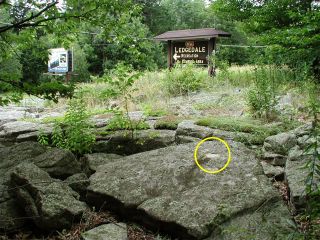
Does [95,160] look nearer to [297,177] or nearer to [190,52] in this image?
[297,177]

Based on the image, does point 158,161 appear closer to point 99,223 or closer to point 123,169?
point 123,169

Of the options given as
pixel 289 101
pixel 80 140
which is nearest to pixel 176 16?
pixel 289 101

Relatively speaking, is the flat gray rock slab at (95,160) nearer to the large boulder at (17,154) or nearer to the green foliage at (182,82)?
the large boulder at (17,154)

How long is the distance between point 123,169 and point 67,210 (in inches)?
27.7

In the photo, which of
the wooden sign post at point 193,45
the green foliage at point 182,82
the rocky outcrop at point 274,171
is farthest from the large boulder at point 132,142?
the wooden sign post at point 193,45

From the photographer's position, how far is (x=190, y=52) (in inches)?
538

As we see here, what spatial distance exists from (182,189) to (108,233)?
2.28ft

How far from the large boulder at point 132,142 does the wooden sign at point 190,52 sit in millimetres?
8803

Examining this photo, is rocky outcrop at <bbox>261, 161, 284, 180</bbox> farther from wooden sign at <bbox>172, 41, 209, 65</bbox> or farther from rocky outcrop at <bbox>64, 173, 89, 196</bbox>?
wooden sign at <bbox>172, 41, 209, 65</bbox>

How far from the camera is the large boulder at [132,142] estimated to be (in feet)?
14.9

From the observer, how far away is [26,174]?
3.22 metres

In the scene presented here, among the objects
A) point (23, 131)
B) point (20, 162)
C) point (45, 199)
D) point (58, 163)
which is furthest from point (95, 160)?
point (23, 131)

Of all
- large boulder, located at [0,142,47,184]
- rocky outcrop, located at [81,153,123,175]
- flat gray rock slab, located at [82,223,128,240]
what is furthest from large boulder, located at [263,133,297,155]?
large boulder, located at [0,142,47,184]

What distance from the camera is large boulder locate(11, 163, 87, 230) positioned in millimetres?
2852
